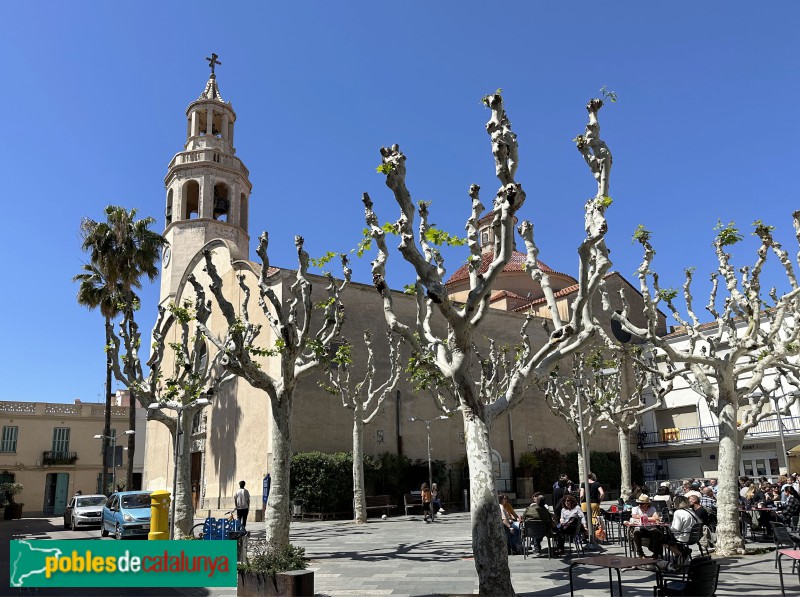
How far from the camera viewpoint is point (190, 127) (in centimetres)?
3875

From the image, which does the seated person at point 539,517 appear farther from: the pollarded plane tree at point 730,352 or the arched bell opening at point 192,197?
the arched bell opening at point 192,197

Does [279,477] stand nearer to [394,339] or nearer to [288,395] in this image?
[288,395]

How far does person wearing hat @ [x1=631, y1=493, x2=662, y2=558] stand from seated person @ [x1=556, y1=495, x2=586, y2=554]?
108cm

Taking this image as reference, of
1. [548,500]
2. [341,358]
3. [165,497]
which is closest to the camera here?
[165,497]

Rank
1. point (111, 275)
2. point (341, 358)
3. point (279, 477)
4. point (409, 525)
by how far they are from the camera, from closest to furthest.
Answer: point (279, 477) < point (341, 358) < point (409, 525) < point (111, 275)

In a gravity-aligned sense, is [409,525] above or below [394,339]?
below

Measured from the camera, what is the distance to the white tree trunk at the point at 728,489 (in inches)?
510

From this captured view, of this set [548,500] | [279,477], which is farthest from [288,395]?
[548,500]

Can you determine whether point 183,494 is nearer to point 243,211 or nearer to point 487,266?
point 243,211

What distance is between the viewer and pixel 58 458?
46594mm

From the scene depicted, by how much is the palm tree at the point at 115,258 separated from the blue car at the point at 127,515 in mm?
9994

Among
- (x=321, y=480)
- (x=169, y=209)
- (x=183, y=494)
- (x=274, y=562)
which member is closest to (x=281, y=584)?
(x=274, y=562)

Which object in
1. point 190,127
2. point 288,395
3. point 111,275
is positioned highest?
point 190,127

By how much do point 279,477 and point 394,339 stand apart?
47.1 feet
